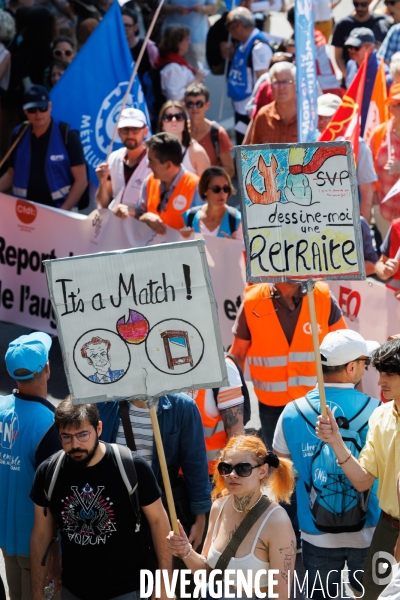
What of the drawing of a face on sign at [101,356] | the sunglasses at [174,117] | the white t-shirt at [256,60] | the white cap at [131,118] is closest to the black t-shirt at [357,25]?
the white t-shirt at [256,60]

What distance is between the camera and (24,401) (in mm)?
4520

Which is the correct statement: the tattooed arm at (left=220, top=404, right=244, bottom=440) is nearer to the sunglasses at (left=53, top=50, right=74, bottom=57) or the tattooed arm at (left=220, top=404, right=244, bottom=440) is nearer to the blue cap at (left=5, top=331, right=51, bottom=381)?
the blue cap at (left=5, top=331, right=51, bottom=381)

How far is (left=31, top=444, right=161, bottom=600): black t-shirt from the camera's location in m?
3.93

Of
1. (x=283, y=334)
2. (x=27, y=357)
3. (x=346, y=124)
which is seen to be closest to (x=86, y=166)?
(x=346, y=124)

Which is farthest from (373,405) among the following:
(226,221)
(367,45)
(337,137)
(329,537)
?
(367,45)

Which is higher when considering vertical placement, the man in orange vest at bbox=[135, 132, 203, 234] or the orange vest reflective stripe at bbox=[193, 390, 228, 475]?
the man in orange vest at bbox=[135, 132, 203, 234]

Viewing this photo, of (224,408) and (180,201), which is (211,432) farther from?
(180,201)

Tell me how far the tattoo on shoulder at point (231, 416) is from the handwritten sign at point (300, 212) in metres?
0.98

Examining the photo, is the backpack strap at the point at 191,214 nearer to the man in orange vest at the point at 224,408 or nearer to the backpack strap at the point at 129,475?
the man in orange vest at the point at 224,408

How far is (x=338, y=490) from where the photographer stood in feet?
14.0

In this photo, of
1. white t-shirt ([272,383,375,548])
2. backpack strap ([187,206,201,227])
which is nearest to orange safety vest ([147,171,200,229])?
backpack strap ([187,206,201,227])

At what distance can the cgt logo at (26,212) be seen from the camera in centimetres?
823

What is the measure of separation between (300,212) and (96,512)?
A: 4.95 ft

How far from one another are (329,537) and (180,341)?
1.25 m
